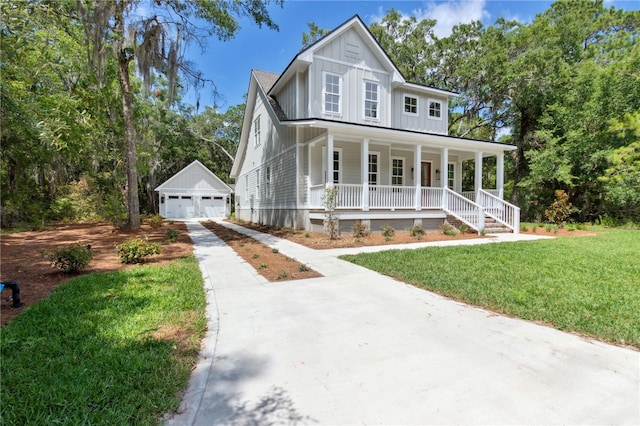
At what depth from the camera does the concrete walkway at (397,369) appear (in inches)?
82.4

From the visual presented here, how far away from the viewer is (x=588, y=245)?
364 inches

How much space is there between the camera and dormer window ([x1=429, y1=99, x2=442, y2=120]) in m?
16.5

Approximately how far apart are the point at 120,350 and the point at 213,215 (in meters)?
28.4

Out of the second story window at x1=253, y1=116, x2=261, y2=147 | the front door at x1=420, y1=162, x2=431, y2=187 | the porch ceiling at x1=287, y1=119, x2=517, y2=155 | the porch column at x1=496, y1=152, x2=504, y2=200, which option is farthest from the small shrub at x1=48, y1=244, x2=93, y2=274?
the porch column at x1=496, y1=152, x2=504, y2=200

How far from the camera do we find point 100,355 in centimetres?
280

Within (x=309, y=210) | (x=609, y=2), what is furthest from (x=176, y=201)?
(x=609, y=2)

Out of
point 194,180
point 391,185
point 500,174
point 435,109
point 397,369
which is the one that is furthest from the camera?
point 194,180

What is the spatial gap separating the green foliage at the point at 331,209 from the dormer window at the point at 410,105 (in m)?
7.56

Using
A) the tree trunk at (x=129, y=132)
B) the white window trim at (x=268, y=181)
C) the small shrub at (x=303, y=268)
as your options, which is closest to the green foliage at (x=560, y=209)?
the white window trim at (x=268, y=181)

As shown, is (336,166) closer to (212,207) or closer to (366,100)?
(366,100)

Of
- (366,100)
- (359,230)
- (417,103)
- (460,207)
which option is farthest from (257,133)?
(460,207)

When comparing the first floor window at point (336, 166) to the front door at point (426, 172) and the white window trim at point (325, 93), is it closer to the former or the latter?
the white window trim at point (325, 93)

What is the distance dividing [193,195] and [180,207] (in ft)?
5.27

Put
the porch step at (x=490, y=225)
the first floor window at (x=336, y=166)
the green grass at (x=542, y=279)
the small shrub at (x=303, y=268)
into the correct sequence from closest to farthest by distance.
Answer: the green grass at (x=542, y=279) < the small shrub at (x=303, y=268) < the porch step at (x=490, y=225) < the first floor window at (x=336, y=166)
